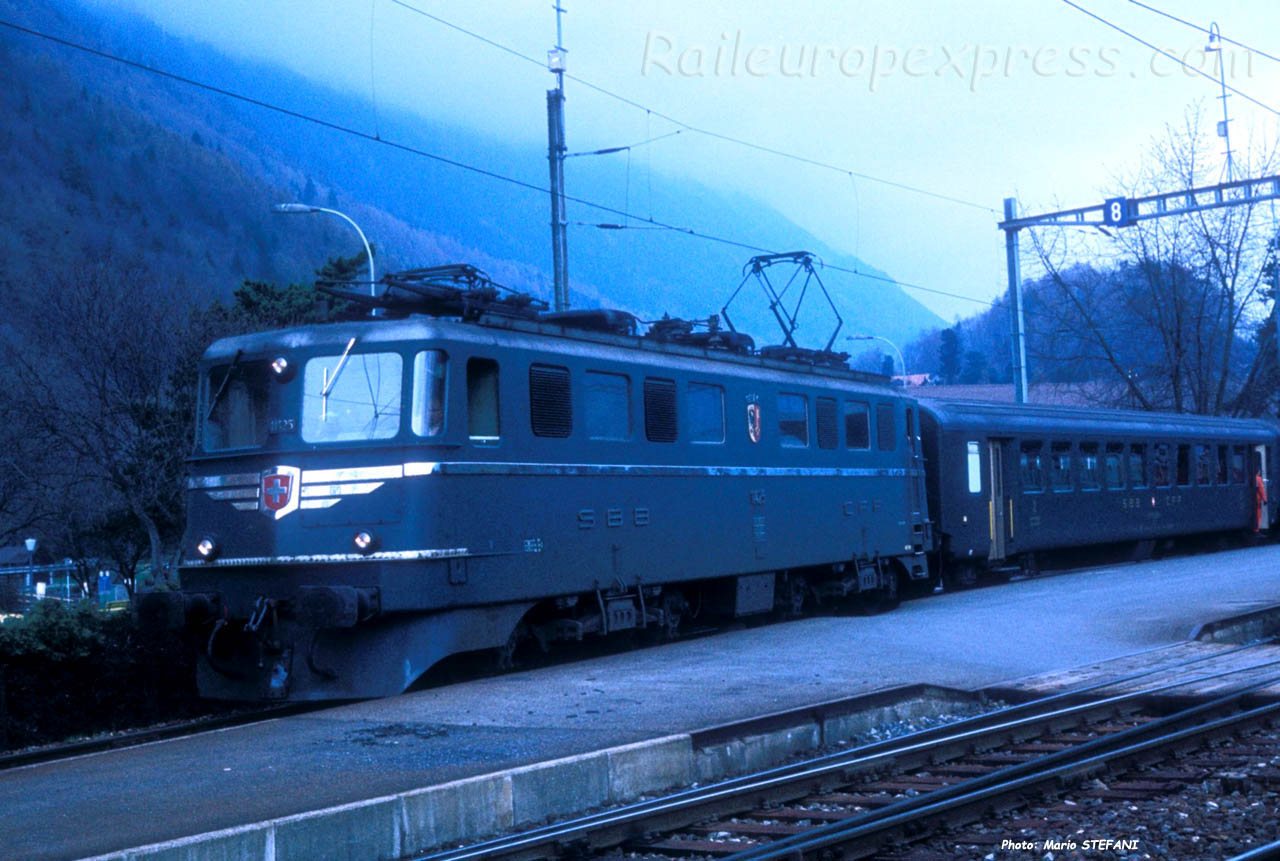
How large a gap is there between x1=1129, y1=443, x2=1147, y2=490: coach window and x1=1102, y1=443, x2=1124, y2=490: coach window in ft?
1.30

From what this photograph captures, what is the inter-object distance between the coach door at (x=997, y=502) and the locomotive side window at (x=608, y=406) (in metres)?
11.4

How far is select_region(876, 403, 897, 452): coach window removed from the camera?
19281 mm

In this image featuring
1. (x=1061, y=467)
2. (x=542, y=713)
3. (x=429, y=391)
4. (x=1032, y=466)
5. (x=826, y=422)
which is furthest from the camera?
(x=1061, y=467)

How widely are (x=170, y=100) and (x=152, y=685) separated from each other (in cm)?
16422

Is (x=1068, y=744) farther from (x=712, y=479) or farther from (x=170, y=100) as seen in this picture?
(x=170, y=100)

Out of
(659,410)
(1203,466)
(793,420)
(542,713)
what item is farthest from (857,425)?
(1203,466)

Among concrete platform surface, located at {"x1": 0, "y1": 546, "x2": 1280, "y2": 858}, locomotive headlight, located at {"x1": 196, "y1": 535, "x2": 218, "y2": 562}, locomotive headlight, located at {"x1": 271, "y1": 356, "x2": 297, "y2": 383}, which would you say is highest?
locomotive headlight, located at {"x1": 271, "y1": 356, "x2": 297, "y2": 383}

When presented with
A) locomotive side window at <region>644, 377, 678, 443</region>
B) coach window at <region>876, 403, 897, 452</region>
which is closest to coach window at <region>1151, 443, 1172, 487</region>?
coach window at <region>876, 403, 897, 452</region>

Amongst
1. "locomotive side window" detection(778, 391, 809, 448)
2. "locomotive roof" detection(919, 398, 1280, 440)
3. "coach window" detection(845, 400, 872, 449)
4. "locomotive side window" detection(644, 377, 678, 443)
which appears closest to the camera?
"locomotive side window" detection(644, 377, 678, 443)

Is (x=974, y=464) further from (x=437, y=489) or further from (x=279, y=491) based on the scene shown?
(x=279, y=491)

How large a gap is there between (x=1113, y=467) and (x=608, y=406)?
56.0ft

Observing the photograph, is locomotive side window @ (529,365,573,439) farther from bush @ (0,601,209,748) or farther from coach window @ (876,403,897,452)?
coach window @ (876,403,897,452)

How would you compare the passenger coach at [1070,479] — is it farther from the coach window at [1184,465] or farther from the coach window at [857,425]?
the coach window at [857,425]

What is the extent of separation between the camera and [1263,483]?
34.5m
